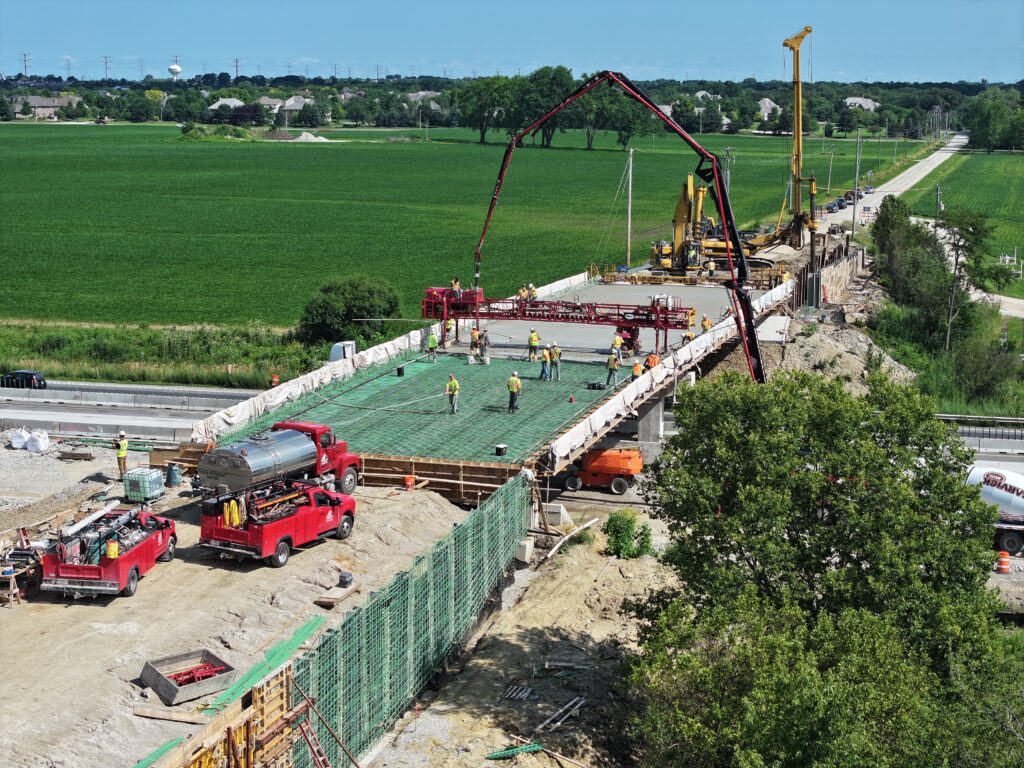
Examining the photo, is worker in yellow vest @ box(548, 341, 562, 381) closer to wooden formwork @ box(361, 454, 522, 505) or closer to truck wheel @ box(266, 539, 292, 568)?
wooden formwork @ box(361, 454, 522, 505)

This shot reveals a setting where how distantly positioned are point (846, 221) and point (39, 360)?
79907 mm

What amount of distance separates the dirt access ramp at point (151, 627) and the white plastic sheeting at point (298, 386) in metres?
4.67

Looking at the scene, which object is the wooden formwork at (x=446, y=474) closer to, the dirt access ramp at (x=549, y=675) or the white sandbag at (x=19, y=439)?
the dirt access ramp at (x=549, y=675)

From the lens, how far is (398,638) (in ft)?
82.9

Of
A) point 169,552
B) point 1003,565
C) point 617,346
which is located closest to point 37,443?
point 169,552

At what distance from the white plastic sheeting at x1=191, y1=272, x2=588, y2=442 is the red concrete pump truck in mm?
6421

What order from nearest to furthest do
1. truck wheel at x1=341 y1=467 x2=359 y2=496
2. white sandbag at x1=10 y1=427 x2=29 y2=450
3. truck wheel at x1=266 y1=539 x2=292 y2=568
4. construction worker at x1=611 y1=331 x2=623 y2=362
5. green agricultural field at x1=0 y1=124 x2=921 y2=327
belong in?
truck wheel at x1=266 y1=539 x2=292 y2=568, truck wheel at x1=341 y1=467 x2=359 y2=496, white sandbag at x1=10 y1=427 x2=29 y2=450, construction worker at x1=611 y1=331 x2=623 y2=362, green agricultural field at x1=0 y1=124 x2=921 y2=327

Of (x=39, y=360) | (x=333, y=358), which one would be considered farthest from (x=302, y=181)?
(x=333, y=358)

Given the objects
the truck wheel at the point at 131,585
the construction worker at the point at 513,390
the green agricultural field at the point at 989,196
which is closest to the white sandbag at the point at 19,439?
the construction worker at the point at 513,390

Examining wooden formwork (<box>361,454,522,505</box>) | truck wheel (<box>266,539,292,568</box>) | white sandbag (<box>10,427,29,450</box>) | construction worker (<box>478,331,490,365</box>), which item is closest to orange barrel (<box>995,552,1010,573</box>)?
wooden formwork (<box>361,454,522,505</box>)

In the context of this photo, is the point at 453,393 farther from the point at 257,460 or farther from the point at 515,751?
the point at 515,751

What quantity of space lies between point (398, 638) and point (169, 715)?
5022 mm

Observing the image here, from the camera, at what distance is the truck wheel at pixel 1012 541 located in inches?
1476

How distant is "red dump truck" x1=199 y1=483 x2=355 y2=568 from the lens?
91.7 ft
